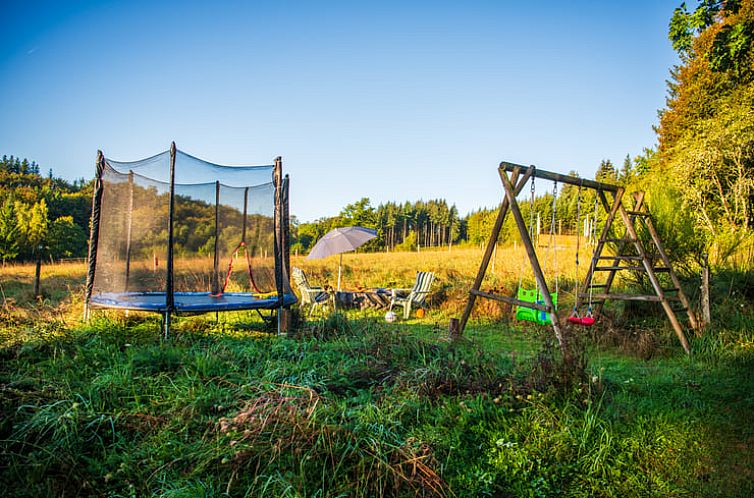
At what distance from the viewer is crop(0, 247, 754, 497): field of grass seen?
2.47 meters

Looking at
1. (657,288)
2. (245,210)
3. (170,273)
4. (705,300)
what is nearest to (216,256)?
(245,210)

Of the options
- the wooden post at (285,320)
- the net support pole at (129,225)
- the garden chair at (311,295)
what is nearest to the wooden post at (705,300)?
the wooden post at (285,320)

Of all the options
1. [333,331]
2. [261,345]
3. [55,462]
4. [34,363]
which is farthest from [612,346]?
[34,363]

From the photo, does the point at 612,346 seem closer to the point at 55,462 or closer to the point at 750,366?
the point at 750,366

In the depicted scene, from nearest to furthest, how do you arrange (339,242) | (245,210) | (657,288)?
1. (657,288)
2. (245,210)
3. (339,242)

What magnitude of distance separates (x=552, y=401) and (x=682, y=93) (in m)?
29.7

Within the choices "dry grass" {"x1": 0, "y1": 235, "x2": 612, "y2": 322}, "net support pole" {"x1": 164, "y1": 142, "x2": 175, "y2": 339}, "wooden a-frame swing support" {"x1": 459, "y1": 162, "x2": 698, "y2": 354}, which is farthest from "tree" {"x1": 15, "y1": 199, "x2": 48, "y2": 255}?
"wooden a-frame swing support" {"x1": 459, "y1": 162, "x2": 698, "y2": 354}

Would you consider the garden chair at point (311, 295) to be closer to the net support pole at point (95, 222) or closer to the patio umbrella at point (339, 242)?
the patio umbrella at point (339, 242)

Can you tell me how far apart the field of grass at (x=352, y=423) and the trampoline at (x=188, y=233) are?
6.62 feet

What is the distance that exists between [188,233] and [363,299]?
4.40 m

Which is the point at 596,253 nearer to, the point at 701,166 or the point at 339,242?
the point at 339,242

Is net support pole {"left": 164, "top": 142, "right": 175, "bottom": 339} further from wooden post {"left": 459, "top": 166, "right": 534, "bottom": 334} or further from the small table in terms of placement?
the small table

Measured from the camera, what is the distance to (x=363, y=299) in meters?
10.1

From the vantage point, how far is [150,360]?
3.91m
